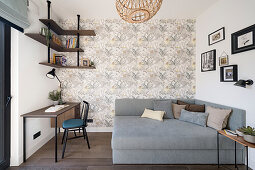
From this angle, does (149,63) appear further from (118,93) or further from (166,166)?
(166,166)

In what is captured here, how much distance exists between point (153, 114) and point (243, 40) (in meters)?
1.92

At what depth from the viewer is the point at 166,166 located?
1.77 metres

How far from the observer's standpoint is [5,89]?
1692mm

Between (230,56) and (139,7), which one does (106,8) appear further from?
(230,56)

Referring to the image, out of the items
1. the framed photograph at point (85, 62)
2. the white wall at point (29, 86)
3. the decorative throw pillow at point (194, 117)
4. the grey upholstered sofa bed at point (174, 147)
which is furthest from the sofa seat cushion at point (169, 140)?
the framed photograph at point (85, 62)

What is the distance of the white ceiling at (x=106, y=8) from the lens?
229 cm

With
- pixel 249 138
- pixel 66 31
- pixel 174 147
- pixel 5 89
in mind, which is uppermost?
pixel 66 31

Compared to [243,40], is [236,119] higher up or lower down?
lower down

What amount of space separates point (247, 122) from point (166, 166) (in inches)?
54.3

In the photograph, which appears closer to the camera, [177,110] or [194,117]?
[194,117]

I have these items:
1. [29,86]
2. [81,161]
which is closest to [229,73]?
[81,161]

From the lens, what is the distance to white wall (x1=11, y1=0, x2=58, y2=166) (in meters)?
1.79

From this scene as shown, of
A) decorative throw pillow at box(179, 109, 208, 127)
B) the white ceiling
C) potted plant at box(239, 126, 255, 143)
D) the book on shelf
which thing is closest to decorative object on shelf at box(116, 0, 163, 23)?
the white ceiling

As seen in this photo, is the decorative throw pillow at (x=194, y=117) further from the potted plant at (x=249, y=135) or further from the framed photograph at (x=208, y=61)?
the framed photograph at (x=208, y=61)
